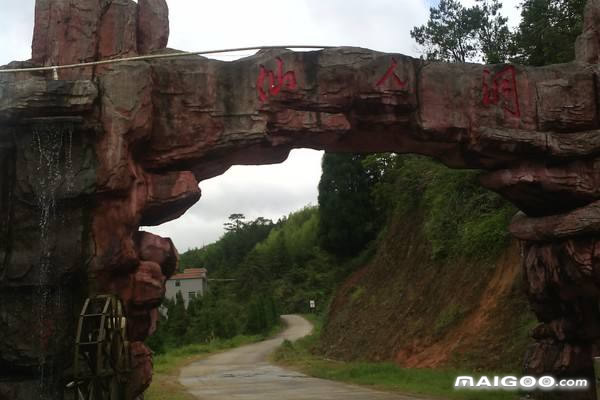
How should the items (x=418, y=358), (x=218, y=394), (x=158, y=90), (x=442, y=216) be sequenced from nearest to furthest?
(x=158, y=90) < (x=218, y=394) < (x=418, y=358) < (x=442, y=216)

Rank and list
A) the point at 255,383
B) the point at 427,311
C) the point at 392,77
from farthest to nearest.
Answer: the point at 427,311
the point at 255,383
the point at 392,77

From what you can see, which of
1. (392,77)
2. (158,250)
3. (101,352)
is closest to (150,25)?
(158,250)

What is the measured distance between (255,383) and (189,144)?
948 centimetres

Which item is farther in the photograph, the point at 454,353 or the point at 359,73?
the point at 454,353

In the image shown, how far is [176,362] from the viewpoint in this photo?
26969 millimetres

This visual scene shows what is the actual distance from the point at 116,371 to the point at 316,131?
4.22m

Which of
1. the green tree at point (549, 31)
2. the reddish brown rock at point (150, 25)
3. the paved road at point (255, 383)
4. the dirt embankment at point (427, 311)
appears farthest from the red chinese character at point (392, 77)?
the dirt embankment at point (427, 311)

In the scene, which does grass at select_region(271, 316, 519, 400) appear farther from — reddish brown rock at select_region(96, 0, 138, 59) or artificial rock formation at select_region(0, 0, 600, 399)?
reddish brown rock at select_region(96, 0, 138, 59)

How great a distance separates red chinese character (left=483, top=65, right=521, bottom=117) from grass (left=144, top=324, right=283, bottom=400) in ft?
28.0

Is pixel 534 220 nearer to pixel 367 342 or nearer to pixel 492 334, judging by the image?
pixel 492 334

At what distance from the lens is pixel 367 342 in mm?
21750

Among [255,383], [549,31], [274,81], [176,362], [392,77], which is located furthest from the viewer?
[176,362]

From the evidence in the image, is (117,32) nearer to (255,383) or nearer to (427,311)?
(255,383)

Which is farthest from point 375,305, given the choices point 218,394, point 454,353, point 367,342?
point 218,394
